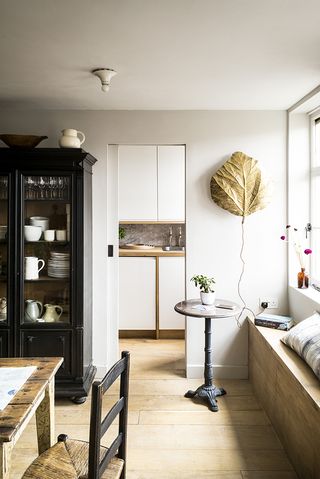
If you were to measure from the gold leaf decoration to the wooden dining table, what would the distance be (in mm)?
2026

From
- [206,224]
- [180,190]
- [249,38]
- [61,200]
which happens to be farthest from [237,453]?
[180,190]

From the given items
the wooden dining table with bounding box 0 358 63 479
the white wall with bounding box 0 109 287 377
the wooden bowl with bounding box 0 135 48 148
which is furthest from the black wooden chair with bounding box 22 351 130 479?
the wooden bowl with bounding box 0 135 48 148

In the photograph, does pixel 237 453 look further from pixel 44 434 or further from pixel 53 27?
pixel 53 27

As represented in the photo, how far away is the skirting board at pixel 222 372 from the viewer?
3.74 metres

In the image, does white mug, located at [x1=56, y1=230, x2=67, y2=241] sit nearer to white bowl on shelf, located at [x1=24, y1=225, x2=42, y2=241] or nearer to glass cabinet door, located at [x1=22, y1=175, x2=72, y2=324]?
glass cabinet door, located at [x1=22, y1=175, x2=72, y2=324]

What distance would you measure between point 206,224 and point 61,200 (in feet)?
4.09

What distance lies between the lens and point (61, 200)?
3312 millimetres

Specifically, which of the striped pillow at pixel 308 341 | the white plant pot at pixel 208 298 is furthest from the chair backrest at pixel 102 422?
the white plant pot at pixel 208 298

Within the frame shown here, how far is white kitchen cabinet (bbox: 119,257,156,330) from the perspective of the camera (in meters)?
4.91

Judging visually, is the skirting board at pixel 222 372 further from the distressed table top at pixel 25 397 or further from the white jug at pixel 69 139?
the white jug at pixel 69 139

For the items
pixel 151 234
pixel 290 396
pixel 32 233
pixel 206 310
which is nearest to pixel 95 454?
pixel 290 396

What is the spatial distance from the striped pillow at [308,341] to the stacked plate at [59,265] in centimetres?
171

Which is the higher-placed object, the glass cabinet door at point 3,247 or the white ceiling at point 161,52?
the white ceiling at point 161,52

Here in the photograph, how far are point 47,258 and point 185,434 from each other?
65.9 inches
